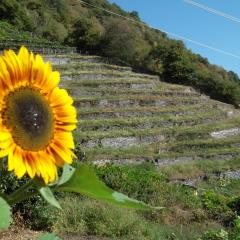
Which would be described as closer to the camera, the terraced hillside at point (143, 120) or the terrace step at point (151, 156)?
the terrace step at point (151, 156)

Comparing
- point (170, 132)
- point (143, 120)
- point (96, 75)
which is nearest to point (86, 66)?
point (96, 75)

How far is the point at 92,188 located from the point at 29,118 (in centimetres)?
10

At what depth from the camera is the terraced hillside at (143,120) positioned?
20.8 meters

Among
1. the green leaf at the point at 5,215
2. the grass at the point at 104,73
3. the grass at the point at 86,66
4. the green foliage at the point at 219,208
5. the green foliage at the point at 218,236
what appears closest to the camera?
the green leaf at the point at 5,215

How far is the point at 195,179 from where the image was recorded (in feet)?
61.8

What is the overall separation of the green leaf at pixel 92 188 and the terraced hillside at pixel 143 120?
17656 mm

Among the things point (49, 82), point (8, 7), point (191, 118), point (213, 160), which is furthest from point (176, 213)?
point (8, 7)

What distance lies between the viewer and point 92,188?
0.63 metres

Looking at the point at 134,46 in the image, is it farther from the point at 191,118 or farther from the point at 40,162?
Answer: the point at 40,162

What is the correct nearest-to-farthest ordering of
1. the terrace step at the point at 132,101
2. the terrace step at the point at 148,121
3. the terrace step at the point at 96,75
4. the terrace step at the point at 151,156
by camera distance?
the terrace step at the point at 151,156 < the terrace step at the point at 148,121 < the terrace step at the point at 132,101 < the terrace step at the point at 96,75

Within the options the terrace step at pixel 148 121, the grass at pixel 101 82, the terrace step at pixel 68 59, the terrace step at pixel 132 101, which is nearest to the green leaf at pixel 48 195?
the terrace step at pixel 148 121

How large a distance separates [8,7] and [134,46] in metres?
10.5

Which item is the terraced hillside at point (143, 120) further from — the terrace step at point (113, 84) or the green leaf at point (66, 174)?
the green leaf at point (66, 174)

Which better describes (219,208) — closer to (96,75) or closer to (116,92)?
(116,92)
